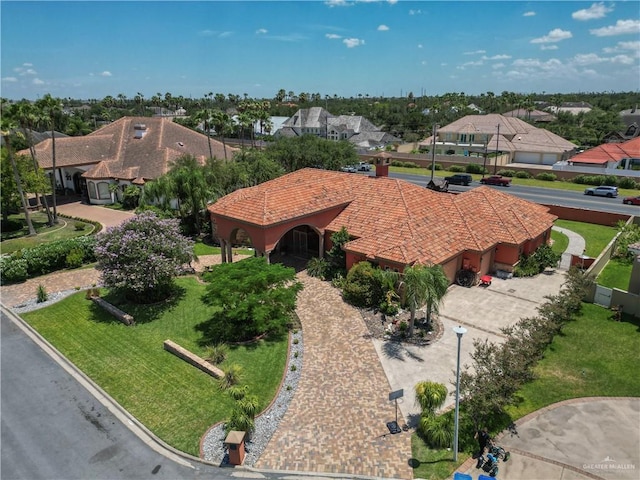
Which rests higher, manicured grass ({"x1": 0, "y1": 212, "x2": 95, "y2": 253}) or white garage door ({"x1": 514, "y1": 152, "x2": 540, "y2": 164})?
white garage door ({"x1": 514, "y1": 152, "x2": 540, "y2": 164})

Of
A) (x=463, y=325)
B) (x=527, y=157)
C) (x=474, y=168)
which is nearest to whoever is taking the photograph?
(x=463, y=325)

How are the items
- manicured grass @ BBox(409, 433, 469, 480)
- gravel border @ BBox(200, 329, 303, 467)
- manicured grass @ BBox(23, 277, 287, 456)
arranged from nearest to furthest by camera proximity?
manicured grass @ BBox(409, 433, 469, 480)
gravel border @ BBox(200, 329, 303, 467)
manicured grass @ BBox(23, 277, 287, 456)

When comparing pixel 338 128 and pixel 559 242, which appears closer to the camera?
pixel 559 242

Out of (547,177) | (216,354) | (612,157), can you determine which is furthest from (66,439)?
(612,157)

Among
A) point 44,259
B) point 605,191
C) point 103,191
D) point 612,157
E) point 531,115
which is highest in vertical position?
point 531,115

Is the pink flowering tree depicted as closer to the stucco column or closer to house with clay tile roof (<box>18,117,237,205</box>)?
the stucco column

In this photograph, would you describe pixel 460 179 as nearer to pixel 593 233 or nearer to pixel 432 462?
pixel 593 233

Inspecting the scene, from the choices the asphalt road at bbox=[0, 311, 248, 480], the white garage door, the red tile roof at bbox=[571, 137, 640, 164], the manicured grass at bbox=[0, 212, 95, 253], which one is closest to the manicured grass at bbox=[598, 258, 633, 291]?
the asphalt road at bbox=[0, 311, 248, 480]
